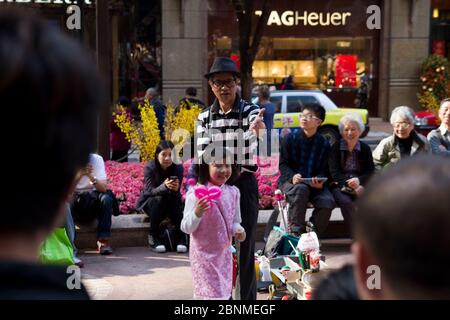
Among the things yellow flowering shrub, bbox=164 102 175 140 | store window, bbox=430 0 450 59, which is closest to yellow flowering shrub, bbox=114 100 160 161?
yellow flowering shrub, bbox=164 102 175 140

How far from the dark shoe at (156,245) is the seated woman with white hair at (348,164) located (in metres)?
1.87

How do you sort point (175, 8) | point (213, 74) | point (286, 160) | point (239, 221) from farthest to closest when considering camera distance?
point (175, 8)
point (286, 160)
point (213, 74)
point (239, 221)

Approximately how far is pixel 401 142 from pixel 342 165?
66 centimetres

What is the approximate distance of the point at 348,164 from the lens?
8125 mm

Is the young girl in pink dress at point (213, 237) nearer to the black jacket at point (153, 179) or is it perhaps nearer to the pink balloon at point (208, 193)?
the pink balloon at point (208, 193)

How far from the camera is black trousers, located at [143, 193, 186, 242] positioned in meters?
8.46

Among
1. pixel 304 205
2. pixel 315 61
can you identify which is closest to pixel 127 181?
pixel 304 205

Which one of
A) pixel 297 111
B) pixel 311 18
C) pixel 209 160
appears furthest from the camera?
pixel 311 18

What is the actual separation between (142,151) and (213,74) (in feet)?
19.2

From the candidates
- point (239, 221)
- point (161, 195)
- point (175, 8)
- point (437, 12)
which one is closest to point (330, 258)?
point (161, 195)

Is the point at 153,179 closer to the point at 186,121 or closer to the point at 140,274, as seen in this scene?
the point at 140,274

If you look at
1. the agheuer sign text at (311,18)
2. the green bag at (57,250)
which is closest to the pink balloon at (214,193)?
the green bag at (57,250)

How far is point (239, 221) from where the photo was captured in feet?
18.4
